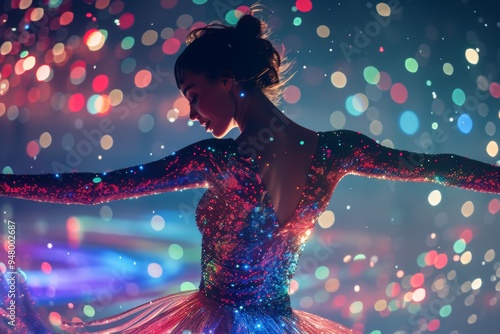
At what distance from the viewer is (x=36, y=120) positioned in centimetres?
192

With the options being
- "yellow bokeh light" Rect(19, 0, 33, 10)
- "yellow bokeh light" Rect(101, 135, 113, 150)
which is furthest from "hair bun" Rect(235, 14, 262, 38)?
"yellow bokeh light" Rect(19, 0, 33, 10)

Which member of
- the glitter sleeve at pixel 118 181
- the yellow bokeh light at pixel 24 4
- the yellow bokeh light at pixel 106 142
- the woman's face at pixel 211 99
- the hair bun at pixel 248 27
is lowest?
the yellow bokeh light at pixel 106 142

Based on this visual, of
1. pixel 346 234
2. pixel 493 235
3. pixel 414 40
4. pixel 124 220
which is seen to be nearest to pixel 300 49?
pixel 414 40

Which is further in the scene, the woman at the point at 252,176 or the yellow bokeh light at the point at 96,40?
the yellow bokeh light at the point at 96,40

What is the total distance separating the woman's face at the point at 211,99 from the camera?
3.16 feet

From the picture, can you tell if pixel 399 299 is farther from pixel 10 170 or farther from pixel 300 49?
pixel 10 170

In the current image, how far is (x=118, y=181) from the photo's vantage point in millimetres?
848

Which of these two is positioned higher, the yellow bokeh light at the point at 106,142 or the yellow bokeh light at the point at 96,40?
the yellow bokeh light at the point at 96,40

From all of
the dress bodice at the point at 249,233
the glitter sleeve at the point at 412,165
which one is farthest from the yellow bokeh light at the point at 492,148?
the dress bodice at the point at 249,233

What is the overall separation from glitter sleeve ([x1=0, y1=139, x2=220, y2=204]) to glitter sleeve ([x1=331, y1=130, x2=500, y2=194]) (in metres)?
0.32

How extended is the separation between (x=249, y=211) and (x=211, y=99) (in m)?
0.26

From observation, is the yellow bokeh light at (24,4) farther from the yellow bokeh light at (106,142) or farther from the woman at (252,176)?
A: the woman at (252,176)

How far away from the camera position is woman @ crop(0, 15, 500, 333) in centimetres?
92

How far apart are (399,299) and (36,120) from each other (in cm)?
181
